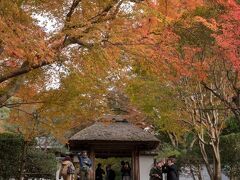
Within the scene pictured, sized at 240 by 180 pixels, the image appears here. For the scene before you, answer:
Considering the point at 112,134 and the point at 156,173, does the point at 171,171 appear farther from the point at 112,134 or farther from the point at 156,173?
the point at 112,134

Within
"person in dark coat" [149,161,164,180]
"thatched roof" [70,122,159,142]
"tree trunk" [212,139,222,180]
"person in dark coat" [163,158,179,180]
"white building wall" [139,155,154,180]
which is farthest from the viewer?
"white building wall" [139,155,154,180]

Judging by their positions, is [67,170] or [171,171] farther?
[67,170]

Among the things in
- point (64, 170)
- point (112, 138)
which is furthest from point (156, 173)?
point (112, 138)

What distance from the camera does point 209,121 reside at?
16.3m

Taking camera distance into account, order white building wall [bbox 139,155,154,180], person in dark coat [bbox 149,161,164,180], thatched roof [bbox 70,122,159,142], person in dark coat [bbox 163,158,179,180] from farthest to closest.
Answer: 1. white building wall [bbox 139,155,154,180]
2. thatched roof [bbox 70,122,159,142]
3. person in dark coat [bbox 149,161,164,180]
4. person in dark coat [bbox 163,158,179,180]

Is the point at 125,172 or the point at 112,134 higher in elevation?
the point at 112,134

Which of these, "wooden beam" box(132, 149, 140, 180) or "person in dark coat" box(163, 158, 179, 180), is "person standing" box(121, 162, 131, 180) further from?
"person in dark coat" box(163, 158, 179, 180)

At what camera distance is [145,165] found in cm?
1766

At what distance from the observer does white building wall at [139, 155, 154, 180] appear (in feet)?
57.4

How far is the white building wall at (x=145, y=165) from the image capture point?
1749cm

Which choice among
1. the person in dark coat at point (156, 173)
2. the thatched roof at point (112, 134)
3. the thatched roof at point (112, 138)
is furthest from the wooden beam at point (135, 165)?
the person in dark coat at point (156, 173)

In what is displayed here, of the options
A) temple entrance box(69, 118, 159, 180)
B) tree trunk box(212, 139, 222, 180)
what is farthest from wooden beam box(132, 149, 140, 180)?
tree trunk box(212, 139, 222, 180)

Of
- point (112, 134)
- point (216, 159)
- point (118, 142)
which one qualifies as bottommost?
point (216, 159)

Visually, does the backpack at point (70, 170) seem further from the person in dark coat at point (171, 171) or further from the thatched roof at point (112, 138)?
the thatched roof at point (112, 138)
